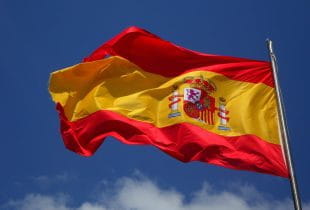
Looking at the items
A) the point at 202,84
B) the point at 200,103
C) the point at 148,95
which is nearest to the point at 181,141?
the point at 200,103

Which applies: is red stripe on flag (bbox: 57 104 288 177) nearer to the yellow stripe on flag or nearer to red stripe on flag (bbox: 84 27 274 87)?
the yellow stripe on flag

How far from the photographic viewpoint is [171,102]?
16.4 m

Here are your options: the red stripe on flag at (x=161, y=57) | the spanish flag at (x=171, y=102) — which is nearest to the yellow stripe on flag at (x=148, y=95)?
the spanish flag at (x=171, y=102)

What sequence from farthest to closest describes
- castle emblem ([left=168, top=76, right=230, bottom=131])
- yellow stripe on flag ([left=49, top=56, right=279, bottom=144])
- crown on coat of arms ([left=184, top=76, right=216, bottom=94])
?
1. crown on coat of arms ([left=184, top=76, right=216, bottom=94])
2. castle emblem ([left=168, top=76, right=230, bottom=131])
3. yellow stripe on flag ([left=49, top=56, right=279, bottom=144])

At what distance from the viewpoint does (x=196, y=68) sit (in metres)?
16.9

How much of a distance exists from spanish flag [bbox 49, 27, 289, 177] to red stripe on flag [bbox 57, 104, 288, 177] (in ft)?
0.08

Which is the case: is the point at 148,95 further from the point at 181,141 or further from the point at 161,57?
the point at 181,141

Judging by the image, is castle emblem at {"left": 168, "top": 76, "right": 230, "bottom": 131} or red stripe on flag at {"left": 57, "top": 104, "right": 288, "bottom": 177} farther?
castle emblem at {"left": 168, "top": 76, "right": 230, "bottom": 131}

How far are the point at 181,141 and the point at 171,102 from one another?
56.5 inches

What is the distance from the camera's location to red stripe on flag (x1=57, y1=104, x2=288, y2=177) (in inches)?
580

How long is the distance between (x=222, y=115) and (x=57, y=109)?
4601 mm

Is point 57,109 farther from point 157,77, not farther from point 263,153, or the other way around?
point 263,153

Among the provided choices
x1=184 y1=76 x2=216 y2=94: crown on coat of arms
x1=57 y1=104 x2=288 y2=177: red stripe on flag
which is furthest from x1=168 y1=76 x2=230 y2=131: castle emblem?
x1=57 y1=104 x2=288 y2=177: red stripe on flag

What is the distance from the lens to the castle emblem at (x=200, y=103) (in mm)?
15844
